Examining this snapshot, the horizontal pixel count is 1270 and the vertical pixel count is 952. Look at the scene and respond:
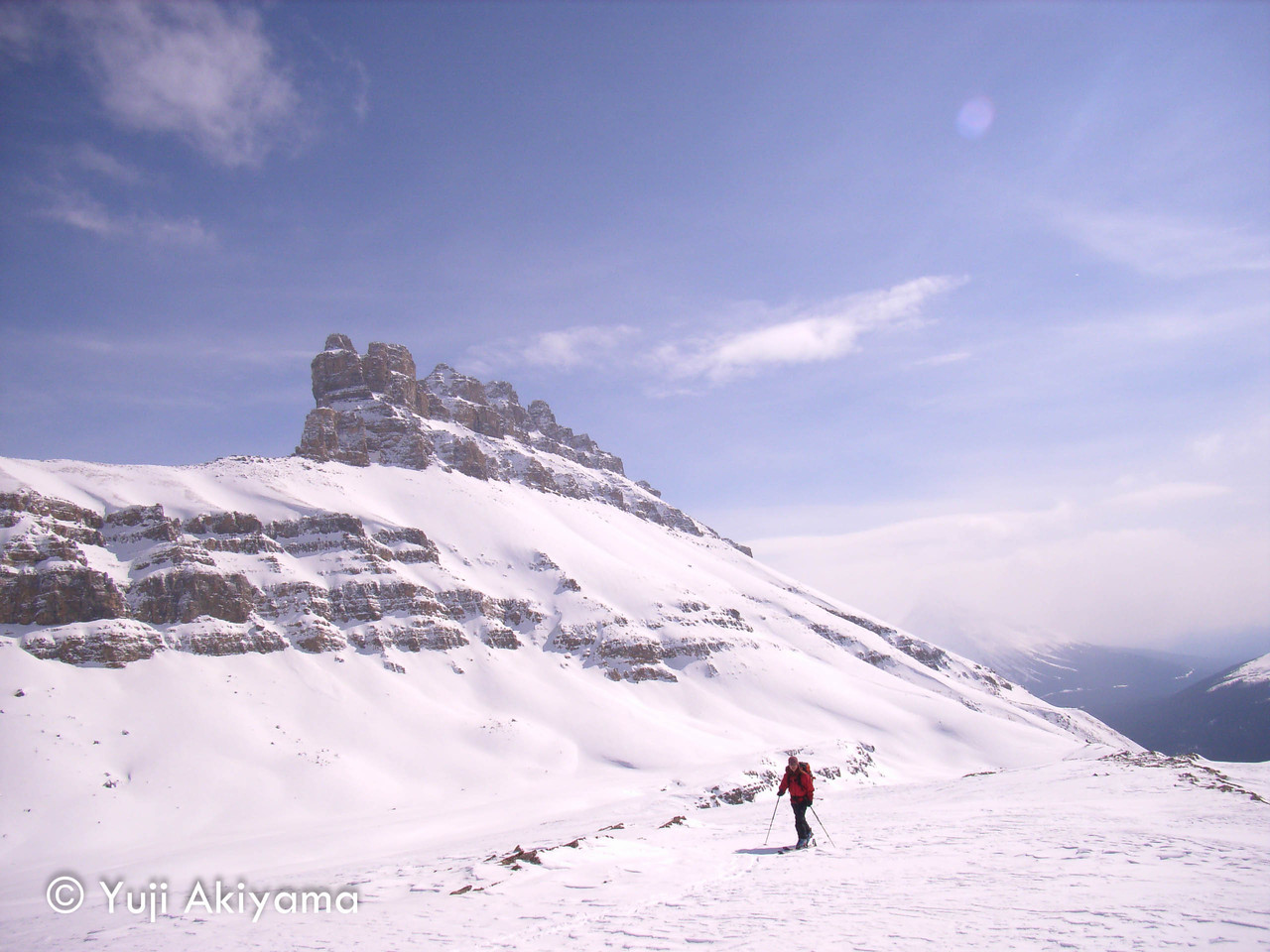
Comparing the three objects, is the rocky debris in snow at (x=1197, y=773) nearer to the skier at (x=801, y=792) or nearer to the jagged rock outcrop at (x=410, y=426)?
the skier at (x=801, y=792)

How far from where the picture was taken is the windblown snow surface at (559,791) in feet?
33.4

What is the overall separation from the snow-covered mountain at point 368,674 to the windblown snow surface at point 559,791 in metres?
0.44

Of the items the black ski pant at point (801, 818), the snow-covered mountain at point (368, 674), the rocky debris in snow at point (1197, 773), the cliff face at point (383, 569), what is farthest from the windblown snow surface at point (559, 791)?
the cliff face at point (383, 569)

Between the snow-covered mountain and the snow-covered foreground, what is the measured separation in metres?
27.8

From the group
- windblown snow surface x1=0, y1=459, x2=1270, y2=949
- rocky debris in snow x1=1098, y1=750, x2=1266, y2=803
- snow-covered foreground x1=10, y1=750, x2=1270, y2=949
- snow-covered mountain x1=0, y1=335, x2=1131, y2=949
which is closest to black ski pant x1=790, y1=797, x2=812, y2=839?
snow-covered foreground x1=10, y1=750, x2=1270, y2=949

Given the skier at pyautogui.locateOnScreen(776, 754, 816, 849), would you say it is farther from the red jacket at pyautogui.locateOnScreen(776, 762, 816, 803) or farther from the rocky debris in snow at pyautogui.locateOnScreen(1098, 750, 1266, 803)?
the rocky debris in snow at pyautogui.locateOnScreen(1098, 750, 1266, 803)

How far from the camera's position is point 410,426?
128625 mm

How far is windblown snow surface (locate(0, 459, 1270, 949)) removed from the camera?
33.4ft

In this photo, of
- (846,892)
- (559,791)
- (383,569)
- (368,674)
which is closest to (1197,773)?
(846,892)

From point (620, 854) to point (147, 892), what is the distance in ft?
39.9

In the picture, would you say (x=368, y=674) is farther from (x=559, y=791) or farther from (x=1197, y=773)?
(x=1197, y=773)

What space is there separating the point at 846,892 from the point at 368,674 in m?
69.3

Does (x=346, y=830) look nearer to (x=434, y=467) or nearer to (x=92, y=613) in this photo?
(x=92, y=613)

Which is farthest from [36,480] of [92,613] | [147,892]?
[147,892]
